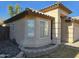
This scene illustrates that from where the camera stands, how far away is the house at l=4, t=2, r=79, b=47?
13.9 metres

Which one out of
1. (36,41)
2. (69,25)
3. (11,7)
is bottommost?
(36,41)

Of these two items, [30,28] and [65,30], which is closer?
[30,28]

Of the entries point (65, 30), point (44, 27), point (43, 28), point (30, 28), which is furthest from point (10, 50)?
point (65, 30)

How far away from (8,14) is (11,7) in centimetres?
241

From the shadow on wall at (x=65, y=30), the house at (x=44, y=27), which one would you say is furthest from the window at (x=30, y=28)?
the shadow on wall at (x=65, y=30)

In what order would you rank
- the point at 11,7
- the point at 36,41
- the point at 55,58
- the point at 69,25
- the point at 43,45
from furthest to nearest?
the point at 11,7 → the point at 69,25 → the point at 43,45 → the point at 36,41 → the point at 55,58

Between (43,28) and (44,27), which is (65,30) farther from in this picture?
(43,28)

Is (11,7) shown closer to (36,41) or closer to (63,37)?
(63,37)

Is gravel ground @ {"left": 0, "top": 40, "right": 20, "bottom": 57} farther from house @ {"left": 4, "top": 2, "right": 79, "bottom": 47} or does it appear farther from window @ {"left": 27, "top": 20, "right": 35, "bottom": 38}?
window @ {"left": 27, "top": 20, "right": 35, "bottom": 38}

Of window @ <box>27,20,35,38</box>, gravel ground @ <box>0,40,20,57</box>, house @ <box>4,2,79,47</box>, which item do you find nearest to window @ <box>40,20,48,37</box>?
house @ <box>4,2,79,47</box>

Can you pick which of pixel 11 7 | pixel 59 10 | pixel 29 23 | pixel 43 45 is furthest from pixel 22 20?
pixel 11 7

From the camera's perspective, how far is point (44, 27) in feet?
50.5

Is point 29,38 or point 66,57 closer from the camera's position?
point 66,57

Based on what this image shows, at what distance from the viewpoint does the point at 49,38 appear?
1627 centimetres
